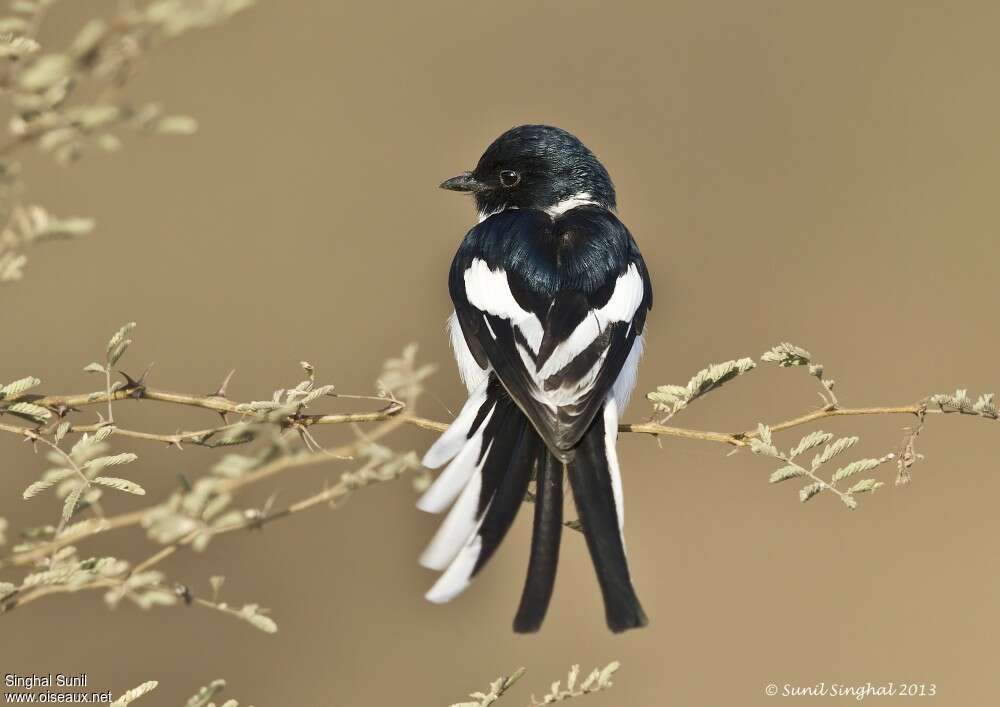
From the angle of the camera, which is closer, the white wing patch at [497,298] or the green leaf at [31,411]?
the green leaf at [31,411]

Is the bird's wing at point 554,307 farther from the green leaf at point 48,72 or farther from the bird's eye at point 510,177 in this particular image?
the green leaf at point 48,72

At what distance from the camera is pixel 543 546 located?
7.34 ft

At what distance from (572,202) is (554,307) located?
1091 mm

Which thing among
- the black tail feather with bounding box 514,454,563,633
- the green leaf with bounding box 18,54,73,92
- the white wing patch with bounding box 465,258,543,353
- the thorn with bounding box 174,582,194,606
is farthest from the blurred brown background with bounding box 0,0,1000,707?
the green leaf with bounding box 18,54,73,92

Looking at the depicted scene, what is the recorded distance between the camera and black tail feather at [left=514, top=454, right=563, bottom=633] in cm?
207

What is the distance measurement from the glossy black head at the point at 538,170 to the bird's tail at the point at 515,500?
4.45 ft

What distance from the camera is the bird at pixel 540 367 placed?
7.38 ft

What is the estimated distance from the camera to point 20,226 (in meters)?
1.29

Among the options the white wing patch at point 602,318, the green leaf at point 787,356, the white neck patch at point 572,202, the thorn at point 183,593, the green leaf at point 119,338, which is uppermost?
the white neck patch at point 572,202

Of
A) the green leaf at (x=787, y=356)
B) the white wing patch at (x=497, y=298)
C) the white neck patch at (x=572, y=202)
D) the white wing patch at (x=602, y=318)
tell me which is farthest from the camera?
the white neck patch at (x=572, y=202)

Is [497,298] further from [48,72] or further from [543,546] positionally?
[48,72]

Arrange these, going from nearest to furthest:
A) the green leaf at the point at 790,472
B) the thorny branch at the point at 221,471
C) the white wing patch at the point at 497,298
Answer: the thorny branch at the point at 221,471, the green leaf at the point at 790,472, the white wing patch at the point at 497,298

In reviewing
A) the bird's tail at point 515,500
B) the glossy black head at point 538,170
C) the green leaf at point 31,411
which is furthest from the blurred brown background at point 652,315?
the green leaf at point 31,411

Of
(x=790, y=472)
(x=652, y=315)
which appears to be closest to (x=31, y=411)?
(x=790, y=472)
